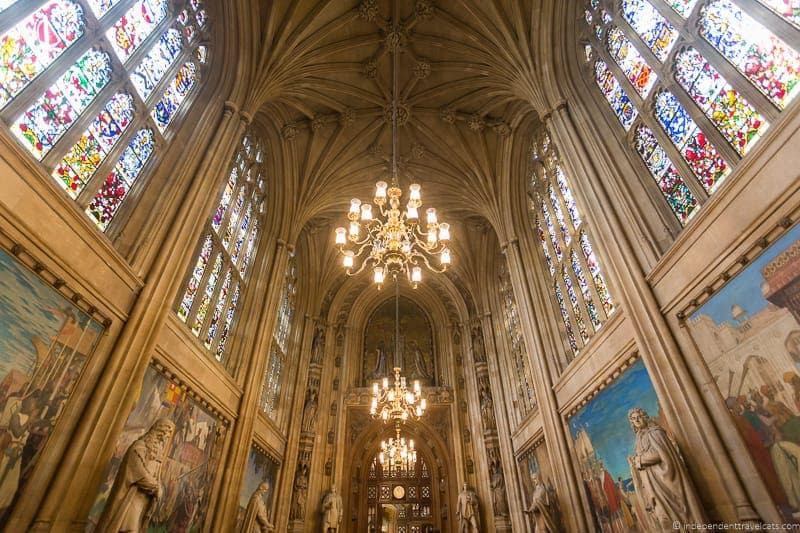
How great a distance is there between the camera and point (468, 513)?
14.6 m

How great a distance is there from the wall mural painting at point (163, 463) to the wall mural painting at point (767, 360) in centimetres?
783

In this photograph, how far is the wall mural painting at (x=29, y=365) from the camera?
4.50 metres

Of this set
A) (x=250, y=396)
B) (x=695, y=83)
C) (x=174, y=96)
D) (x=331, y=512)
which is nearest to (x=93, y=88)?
(x=174, y=96)

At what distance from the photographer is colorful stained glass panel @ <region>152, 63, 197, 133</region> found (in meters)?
8.16

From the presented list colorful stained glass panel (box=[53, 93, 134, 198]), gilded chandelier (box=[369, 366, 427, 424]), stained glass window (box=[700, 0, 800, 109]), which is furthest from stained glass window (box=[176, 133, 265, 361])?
stained glass window (box=[700, 0, 800, 109])

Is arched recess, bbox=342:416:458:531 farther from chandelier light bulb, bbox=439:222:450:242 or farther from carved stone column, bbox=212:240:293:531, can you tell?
chandelier light bulb, bbox=439:222:450:242

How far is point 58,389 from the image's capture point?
5.20 meters

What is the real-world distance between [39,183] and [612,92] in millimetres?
10369

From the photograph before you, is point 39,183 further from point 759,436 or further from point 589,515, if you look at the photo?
point 589,515

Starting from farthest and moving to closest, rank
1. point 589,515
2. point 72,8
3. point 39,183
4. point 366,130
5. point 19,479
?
point 366,130 → point 589,515 → point 72,8 → point 39,183 → point 19,479

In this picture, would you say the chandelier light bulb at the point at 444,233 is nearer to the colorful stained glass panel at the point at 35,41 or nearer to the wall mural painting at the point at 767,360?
the wall mural painting at the point at 767,360

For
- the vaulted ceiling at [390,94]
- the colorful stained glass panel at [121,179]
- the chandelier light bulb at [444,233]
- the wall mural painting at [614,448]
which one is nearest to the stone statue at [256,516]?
the colorful stained glass panel at [121,179]

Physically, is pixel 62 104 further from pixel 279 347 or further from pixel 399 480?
pixel 399 480

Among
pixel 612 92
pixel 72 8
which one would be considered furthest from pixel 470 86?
pixel 72 8
